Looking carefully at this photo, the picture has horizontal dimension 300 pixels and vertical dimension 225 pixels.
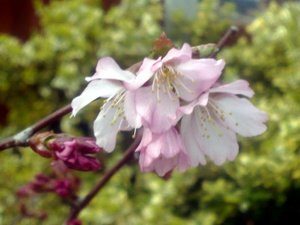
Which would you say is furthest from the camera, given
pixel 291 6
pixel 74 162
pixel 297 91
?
pixel 291 6

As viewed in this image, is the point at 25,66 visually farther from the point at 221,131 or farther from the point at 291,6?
the point at 221,131

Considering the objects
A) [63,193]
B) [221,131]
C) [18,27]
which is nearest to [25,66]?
[18,27]

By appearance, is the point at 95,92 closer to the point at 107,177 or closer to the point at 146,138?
the point at 146,138

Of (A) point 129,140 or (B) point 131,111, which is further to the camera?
(A) point 129,140

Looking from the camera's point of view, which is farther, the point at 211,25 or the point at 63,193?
the point at 211,25

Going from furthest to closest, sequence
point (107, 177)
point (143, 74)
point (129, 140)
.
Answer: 1. point (129, 140)
2. point (107, 177)
3. point (143, 74)

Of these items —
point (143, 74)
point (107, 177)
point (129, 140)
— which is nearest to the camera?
point (143, 74)

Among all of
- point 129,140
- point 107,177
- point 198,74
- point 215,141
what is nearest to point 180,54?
point 198,74
